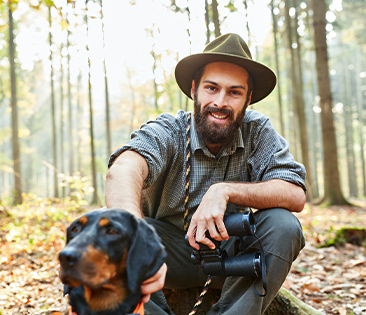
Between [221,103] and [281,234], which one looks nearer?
[281,234]

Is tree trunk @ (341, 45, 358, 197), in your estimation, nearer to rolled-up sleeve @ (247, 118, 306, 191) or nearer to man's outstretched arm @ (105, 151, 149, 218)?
rolled-up sleeve @ (247, 118, 306, 191)

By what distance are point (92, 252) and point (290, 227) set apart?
1446mm

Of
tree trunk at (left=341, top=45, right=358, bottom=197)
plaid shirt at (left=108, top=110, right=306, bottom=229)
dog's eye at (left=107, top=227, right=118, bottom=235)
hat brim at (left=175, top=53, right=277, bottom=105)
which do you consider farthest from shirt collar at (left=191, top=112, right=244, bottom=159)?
tree trunk at (left=341, top=45, right=358, bottom=197)

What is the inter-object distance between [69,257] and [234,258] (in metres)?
1.33

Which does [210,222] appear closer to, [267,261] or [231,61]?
[267,261]

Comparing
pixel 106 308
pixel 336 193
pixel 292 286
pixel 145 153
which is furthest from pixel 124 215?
pixel 336 193

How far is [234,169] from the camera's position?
2.96 metres

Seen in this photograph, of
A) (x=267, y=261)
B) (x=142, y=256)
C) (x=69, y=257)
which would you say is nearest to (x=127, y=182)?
(x=142, y=256)

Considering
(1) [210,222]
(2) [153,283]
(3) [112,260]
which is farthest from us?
(1) [210,222]

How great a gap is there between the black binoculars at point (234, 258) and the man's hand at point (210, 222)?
0.09m

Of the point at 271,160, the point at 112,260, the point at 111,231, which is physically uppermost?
the point at 271,160

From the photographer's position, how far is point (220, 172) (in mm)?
2924

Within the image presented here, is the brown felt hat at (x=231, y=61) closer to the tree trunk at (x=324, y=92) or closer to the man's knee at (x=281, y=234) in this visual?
the man's knee at (x=281, y=234)

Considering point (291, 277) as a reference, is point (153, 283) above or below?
above
